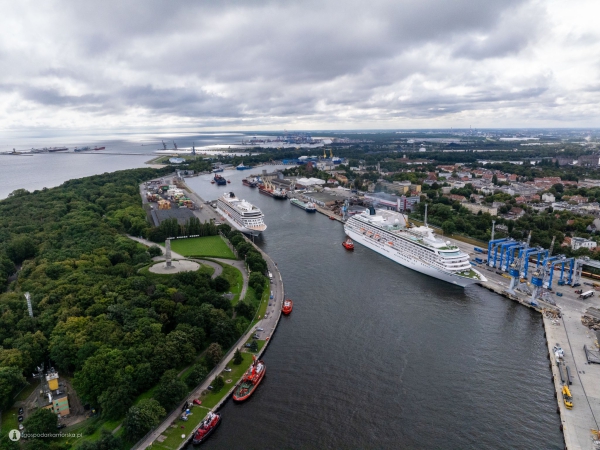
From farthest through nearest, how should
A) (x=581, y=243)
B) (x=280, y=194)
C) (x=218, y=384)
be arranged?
1. (x=280, y=194)
2. (x=581, y=243)
3. (x=218, y=384)

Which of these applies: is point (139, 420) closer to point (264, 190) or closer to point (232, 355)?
point (232, 355)

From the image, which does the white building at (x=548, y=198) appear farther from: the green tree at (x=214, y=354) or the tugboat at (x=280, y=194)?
the green tree at (x=214, y=354)

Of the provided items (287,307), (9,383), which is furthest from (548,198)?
(9,383)

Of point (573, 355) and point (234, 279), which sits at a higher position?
point (234, 279)

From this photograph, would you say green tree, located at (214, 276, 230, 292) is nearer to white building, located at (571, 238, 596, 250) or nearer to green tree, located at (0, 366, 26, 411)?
green tree, located at (0, 366, 26, 411)

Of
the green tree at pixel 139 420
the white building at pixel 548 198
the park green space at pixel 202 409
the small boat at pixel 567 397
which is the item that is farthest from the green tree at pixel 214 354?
the white building at pixel 548 198

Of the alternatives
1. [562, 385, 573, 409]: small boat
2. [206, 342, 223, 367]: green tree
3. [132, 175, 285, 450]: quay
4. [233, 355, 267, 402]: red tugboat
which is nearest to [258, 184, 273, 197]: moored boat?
[132, 175, 285, 450]: quay

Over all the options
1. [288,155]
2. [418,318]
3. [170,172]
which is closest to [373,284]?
[418,318]
